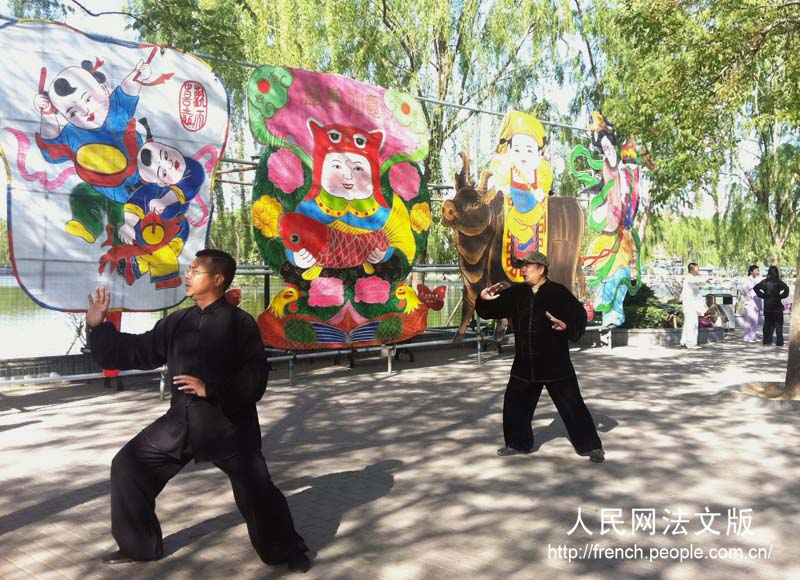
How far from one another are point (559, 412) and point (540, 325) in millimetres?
746

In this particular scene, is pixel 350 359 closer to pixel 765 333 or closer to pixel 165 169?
pixel 165 169

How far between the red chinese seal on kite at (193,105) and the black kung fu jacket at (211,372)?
5.14 meters

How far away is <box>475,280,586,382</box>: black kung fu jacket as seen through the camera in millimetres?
6348

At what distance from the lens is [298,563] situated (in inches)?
159

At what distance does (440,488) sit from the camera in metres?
5.52

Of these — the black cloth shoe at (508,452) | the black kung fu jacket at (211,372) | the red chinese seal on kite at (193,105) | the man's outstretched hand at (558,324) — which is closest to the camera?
the black kung fu jacket at (211,372)

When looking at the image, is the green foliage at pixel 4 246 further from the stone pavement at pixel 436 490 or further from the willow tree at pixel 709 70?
the willow tree at pixel 709 70

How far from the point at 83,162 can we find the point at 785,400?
805cm

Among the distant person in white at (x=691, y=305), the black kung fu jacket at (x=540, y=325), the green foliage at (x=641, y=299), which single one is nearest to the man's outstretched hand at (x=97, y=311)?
the black kung fu jacket at (x=540, y=325)

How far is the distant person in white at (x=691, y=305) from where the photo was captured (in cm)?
1530

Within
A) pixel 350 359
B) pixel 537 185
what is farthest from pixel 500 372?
pixel 537 185

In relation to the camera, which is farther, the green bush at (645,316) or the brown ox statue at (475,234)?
the green bush at (645,316)

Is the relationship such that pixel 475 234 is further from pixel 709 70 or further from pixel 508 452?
pixel 508 452

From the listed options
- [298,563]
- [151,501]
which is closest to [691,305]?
[298,563]
